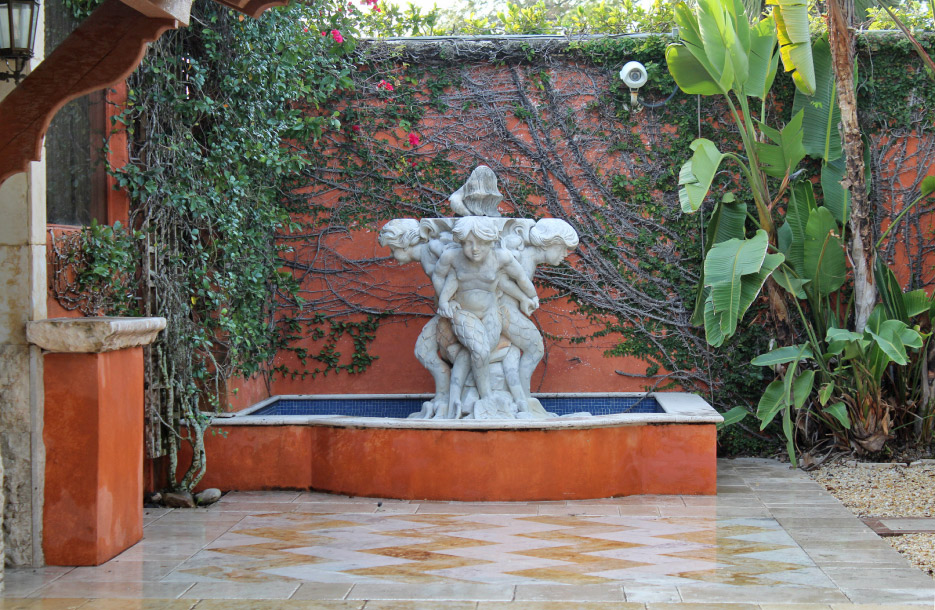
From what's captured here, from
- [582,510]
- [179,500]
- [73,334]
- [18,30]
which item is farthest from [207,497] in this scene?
[18,30]

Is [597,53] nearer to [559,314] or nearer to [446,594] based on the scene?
[559,314]

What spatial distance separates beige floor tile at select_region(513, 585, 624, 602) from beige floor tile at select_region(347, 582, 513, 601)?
0.07 metres

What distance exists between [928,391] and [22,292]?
628cm

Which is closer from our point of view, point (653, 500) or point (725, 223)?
point (653, 500)

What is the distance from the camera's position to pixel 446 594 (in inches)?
173

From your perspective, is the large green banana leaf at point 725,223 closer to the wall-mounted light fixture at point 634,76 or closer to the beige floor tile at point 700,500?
the wall-mounted light fixture at point 634,76

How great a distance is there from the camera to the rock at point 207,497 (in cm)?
634

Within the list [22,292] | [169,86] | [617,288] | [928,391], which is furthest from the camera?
[617,288]

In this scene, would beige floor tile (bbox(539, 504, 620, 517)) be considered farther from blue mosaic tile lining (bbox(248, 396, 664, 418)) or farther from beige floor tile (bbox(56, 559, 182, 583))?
beige floor tile (bbox(56, 559, 182, 583))

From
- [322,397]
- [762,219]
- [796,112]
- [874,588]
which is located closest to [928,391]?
[762,219]

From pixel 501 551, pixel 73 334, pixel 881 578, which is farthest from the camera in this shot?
pixel 501 551

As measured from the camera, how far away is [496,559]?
499 centimetres

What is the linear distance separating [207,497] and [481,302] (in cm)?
228

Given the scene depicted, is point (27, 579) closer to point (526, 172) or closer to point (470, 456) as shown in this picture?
point (470, 456)
